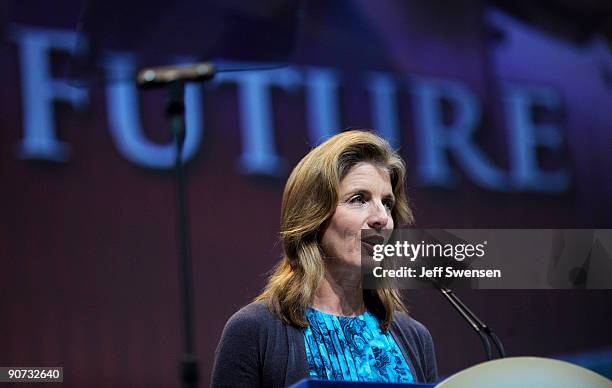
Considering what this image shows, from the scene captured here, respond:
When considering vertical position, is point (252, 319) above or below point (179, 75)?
below

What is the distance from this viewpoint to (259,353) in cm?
206

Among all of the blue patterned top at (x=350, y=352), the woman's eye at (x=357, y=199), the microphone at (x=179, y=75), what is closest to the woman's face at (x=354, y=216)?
the woman's eye at (x=357, y=199)

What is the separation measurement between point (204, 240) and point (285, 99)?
618 millimetres

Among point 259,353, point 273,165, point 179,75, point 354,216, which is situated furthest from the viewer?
point 273,165

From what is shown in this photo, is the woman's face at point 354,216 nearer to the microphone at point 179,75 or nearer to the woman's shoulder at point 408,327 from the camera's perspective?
the woman's shoulder at point 408,327

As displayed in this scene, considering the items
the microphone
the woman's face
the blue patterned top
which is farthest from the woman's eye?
the microphone

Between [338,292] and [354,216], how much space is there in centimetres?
19

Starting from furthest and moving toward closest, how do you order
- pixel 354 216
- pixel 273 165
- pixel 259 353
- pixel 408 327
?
1. pixel 273 165
2. pixel 408 327
3. pixel 354 216
4. pixel 259 353

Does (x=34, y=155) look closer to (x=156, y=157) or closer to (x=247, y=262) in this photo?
(x=156, y=157)

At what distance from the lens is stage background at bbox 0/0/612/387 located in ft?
10.5

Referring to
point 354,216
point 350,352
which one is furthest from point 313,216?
point 350,352

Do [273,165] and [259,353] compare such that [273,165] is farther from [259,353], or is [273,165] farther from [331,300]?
[259,353]

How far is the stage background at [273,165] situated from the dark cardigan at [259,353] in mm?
1273

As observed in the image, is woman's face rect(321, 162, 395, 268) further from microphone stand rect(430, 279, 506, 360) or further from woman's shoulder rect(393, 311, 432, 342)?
microphone stand rect(430, 279, 506, 360)
